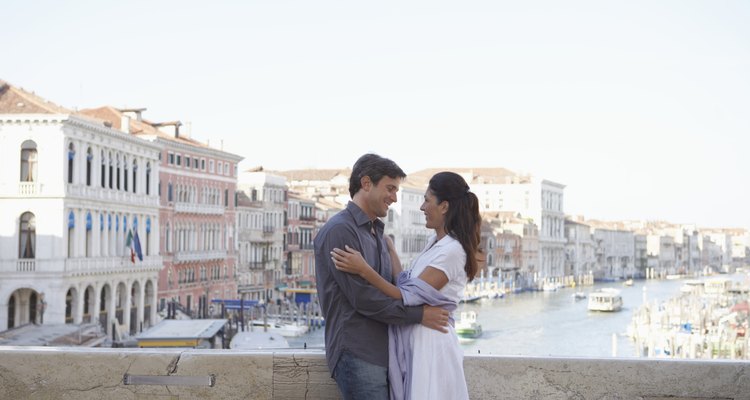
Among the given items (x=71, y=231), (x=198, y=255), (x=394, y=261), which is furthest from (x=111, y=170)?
(x=394, y=261)

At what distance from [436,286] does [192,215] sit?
26.8 m

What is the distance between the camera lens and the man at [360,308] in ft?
8.00

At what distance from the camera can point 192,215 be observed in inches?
1132

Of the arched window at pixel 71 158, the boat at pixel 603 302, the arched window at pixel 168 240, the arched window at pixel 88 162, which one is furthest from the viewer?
the boat at pixel 603 302

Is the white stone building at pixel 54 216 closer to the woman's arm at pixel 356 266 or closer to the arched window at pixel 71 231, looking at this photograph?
the arched window at pixel 71 231

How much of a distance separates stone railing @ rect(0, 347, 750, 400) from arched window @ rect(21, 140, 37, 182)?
17840mm

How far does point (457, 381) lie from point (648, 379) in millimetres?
658

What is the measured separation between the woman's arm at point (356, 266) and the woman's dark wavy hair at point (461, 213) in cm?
22

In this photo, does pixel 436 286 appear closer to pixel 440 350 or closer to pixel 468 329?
pixel 440 350

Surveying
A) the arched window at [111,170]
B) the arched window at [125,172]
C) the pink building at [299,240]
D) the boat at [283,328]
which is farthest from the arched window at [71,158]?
the pink building at [299,240]

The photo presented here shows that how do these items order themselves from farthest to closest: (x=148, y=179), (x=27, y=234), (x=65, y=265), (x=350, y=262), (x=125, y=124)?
(x=148, y=179) → (x=125, y=124) → (x=27, y=234) → (x=65, y=265) → (x=350, y=262)

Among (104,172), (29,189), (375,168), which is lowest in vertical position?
(375,168)

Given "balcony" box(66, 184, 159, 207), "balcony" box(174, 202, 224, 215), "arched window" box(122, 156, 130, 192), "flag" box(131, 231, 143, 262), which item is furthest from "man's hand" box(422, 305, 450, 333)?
"balcony" box(174, 202, 224, 215)

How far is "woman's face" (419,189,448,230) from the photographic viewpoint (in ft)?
8.42
